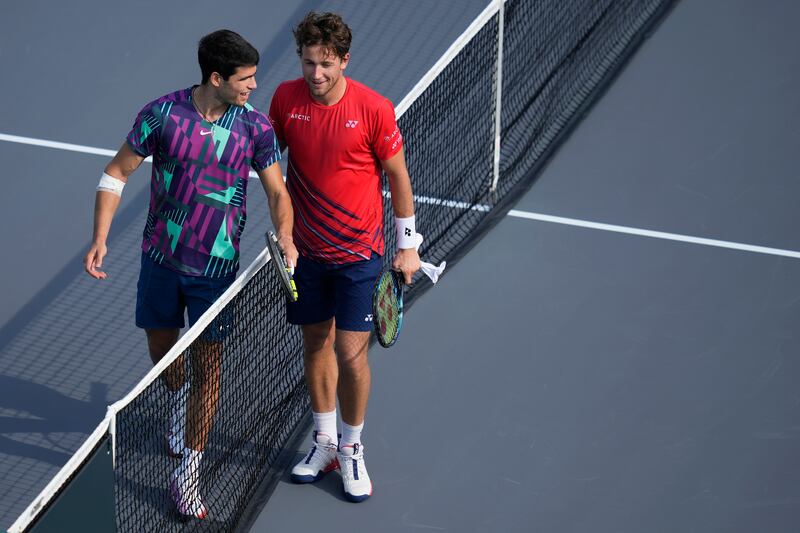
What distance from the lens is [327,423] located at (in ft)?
17.2

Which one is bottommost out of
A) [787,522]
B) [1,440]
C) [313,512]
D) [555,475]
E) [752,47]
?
[1,440]

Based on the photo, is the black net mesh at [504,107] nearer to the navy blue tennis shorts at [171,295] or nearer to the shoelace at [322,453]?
the shoelace at [322,453]

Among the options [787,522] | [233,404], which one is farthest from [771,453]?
[233,404]

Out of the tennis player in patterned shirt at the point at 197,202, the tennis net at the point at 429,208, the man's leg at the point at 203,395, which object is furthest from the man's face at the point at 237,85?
the man's leg at the point at 203,395

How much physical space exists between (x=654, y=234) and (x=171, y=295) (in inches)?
116

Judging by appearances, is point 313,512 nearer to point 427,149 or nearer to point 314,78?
point 314,78

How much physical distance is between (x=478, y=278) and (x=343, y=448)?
162 centimetres

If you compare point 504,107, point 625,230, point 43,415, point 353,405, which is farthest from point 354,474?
point 504,107

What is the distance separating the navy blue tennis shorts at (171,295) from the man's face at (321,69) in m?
0.87

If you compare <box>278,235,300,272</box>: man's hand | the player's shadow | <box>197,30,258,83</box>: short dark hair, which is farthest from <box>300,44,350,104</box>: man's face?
the player's shadow

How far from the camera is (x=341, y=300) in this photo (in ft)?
16.2

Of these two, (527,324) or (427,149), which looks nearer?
(527,324)

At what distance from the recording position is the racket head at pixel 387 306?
4.75 metres

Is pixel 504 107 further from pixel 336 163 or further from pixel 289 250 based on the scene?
pixel 289 250
